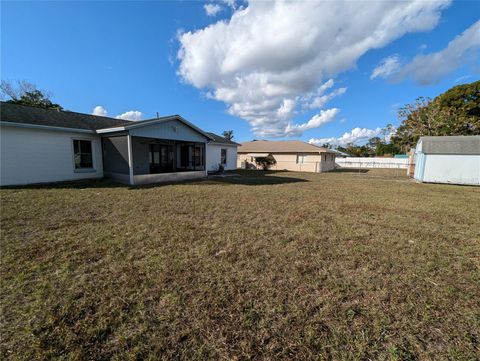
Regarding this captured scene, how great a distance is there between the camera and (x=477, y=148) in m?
13.1

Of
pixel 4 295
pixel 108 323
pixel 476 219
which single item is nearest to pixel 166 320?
pixel 108 323

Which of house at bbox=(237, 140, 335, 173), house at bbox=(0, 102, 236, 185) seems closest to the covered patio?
house at bbox=(0, 102, 236, 185)

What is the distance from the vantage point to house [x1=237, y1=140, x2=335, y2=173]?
23109 mm

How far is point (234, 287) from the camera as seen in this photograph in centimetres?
281

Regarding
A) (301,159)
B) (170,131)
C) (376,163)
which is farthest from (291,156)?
(376,163)

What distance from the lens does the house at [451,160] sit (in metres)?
13.3

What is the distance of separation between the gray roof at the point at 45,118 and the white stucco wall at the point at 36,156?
1.22ft

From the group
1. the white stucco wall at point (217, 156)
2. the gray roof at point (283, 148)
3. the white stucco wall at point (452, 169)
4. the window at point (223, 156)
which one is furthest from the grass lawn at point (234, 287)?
the gray roof at point (283, 148)

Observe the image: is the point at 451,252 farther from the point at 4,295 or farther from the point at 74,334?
the point at 4,295

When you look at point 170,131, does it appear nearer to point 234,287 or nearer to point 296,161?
point 234,287

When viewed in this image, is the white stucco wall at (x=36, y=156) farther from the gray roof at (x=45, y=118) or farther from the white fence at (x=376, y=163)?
the white fence at (x=376, y=163)

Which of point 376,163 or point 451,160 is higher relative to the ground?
point 451,160

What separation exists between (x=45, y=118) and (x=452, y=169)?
22850 mm

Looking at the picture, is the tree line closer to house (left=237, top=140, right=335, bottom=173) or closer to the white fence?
the white fence
